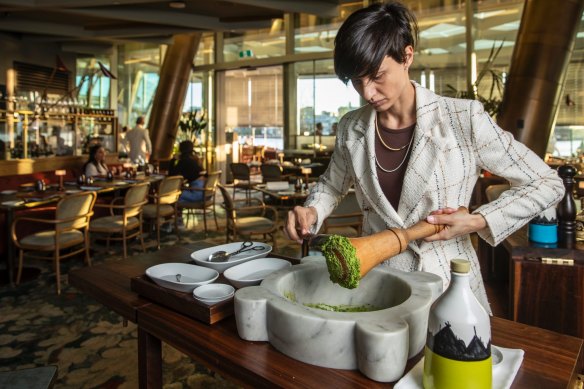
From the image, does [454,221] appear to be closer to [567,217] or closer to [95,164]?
[567,217]

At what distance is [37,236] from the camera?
14.5 feet

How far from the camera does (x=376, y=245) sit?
100 cm

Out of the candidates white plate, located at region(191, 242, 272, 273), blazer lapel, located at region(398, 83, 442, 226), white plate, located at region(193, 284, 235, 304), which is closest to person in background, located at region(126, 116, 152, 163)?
white plate, located at region(191, 242, 272, 273)

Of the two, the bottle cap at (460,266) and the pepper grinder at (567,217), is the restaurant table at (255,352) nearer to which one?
the bottle cap at (460,266)

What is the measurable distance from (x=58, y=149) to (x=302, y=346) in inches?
332

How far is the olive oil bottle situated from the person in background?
31.6ft

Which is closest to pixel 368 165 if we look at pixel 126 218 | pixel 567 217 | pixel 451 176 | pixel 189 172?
pixel 451 176

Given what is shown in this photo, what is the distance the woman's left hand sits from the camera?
1.15m

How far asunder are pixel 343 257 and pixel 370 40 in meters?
0.58

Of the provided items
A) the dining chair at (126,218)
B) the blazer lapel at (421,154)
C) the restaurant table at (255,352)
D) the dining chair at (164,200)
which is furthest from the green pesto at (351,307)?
the dining chair at (164,200)

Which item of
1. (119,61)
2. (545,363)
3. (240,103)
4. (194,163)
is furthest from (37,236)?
(240,103)

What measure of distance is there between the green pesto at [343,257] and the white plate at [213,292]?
0.39m

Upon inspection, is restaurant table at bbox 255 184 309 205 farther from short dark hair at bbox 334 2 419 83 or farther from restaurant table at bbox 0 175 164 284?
short dark hair at bbox 334 2 419 83

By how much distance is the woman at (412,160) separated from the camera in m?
1.20
